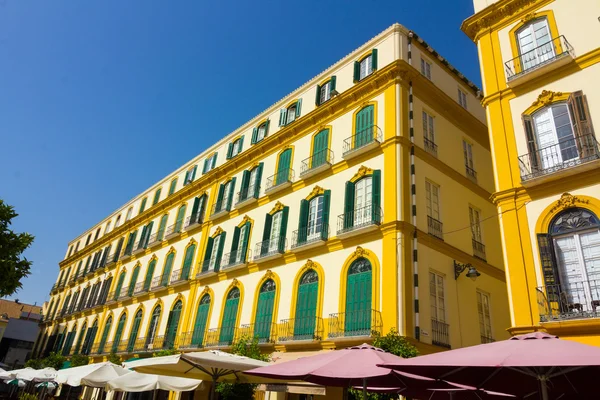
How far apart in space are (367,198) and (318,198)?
112 inches

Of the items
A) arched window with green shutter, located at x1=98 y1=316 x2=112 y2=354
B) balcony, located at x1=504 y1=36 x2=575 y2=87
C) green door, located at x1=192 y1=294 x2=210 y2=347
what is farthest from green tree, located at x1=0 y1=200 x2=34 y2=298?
balcony, located at x1=504 y1=36 x2=575 y2=87

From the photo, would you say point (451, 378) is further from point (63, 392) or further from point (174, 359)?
point (63, 392)

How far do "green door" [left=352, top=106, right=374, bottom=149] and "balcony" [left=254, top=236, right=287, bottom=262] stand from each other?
213 inches

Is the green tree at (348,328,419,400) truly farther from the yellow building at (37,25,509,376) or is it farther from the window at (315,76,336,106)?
the window at (315,76,336,106)

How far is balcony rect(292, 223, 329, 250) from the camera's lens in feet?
58.5

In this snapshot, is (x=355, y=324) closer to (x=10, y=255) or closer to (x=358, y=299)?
(x=358, y=299)

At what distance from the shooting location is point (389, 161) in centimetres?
1691

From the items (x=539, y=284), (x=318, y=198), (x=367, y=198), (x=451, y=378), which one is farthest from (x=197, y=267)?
(x=451, y=378)

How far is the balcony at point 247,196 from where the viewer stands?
928 inches

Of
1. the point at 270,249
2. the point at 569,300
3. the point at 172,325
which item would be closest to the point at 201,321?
the point at 172,325

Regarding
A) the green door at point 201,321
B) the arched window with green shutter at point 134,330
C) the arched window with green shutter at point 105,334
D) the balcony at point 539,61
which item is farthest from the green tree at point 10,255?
the balcony at point 539,61

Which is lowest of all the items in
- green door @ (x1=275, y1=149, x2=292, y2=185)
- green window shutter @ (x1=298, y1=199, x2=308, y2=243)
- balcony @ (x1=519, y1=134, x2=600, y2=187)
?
balcony @ (x1=519, y1=134, x2=600, y2=187)

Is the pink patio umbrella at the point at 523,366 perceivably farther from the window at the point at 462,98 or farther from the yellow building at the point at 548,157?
the window at the point at 462,98

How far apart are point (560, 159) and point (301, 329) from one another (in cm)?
1072
